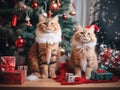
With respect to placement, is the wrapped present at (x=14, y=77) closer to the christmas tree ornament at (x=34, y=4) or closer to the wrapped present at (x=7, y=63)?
the wrapped present at (x=7, y=63)

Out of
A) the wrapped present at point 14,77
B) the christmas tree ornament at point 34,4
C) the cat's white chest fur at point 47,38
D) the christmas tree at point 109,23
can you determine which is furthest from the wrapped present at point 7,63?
the christmas tree at point 109,23

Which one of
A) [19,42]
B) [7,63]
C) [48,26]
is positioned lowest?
[7,63]

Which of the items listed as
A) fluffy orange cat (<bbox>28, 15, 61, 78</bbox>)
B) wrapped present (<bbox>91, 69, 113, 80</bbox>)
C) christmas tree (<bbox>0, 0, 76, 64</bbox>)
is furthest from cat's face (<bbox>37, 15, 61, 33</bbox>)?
wrapped present (<bbox>91, 69, 113, 80</bbox>)

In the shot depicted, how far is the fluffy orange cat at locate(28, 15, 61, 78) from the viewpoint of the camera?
171cm

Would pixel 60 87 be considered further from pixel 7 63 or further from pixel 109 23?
pixel 109 23

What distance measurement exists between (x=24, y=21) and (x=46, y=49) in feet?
1.20

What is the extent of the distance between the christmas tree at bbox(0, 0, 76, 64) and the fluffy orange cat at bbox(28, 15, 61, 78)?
0.43ft

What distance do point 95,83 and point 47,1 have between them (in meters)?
0.81

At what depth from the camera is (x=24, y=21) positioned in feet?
6.31

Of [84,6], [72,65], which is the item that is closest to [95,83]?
[72,65]

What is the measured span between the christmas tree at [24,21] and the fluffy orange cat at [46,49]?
13 centimetres

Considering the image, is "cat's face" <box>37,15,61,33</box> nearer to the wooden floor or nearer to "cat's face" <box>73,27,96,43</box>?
"cat's face" <box>73,27,96,43</box>

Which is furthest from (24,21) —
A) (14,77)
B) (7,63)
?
(14,77)

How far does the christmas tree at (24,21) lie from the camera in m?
1.82
